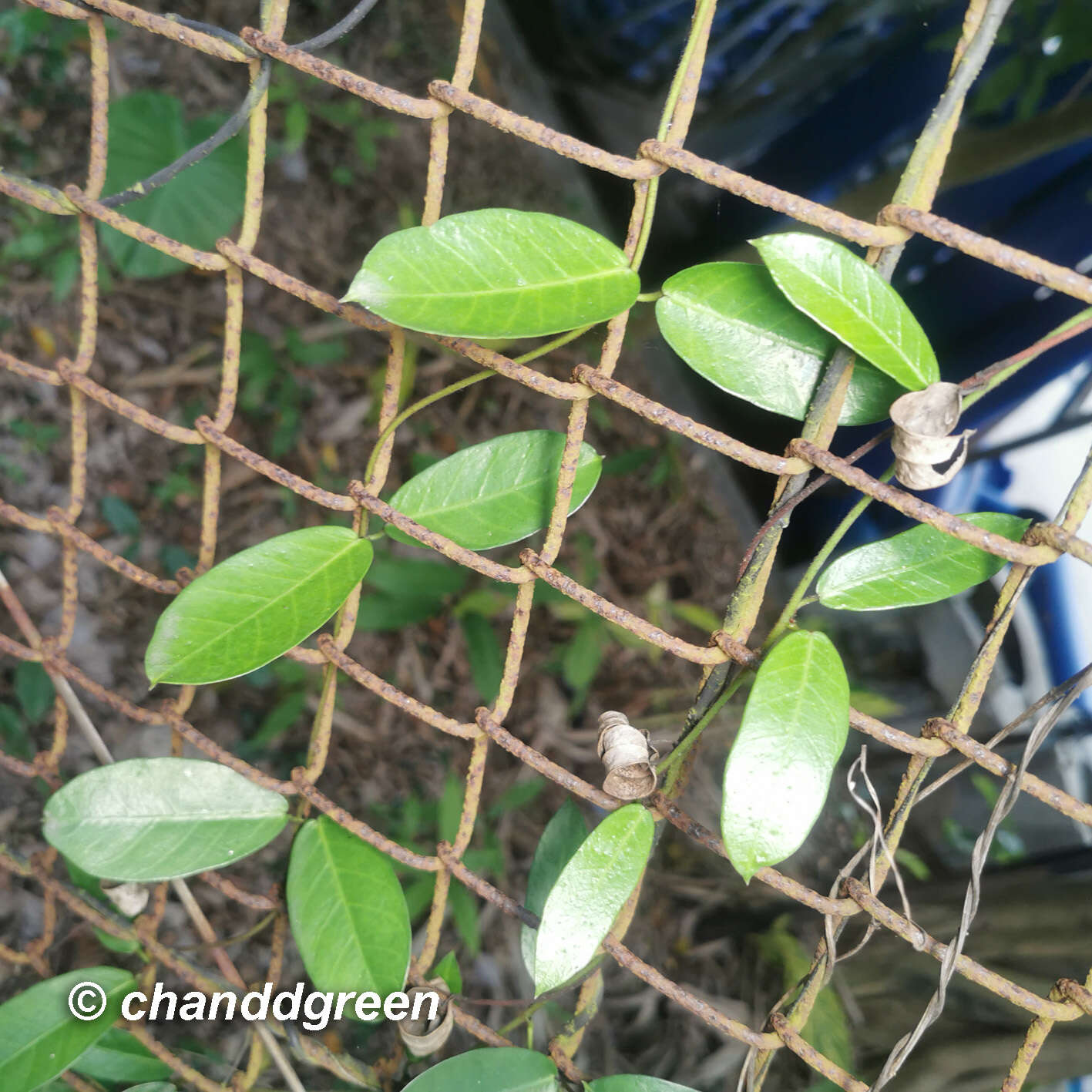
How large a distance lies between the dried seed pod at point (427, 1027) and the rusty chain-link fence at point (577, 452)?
1 cm

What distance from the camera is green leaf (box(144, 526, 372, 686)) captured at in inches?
17.0

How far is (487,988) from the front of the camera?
1152mm

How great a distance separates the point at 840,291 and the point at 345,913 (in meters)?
0.41

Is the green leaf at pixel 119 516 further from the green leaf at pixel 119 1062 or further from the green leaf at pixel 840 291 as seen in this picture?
the green leaf at pixel 840 291

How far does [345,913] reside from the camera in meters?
0.51

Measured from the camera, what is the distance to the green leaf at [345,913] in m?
0.49

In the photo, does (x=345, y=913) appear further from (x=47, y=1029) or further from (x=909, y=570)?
(x=909, y=570)

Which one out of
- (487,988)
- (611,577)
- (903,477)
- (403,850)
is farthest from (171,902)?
(903,477)

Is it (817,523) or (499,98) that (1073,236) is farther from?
(499,98)

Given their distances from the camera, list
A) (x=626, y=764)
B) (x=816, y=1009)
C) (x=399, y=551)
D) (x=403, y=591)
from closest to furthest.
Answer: (x=626, y=764), (x=816, y=1009), (x=403, y=591), (x=399, y=551)

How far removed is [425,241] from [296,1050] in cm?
49

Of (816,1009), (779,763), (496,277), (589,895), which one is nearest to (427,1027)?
(589,895)

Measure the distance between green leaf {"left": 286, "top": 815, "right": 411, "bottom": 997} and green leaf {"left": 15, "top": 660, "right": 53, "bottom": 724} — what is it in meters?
0.68

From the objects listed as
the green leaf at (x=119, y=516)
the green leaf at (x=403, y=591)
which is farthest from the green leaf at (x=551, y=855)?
the green leaf at (x=119, y=516)
